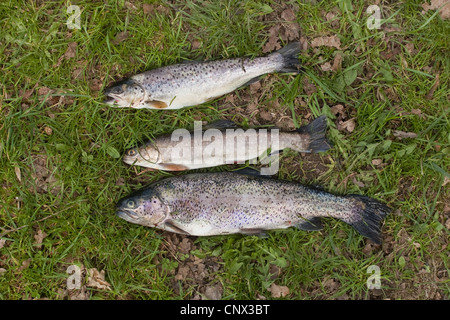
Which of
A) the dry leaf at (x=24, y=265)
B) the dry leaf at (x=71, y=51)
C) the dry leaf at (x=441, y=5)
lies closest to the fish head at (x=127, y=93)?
the dry leaf at (x=71, y=51)

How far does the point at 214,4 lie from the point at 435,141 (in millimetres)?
3025

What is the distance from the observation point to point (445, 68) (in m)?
4.58

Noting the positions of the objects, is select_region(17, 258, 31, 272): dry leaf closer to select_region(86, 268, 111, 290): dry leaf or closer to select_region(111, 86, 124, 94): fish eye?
select_region(86, 268, 111, 290): dry leaf

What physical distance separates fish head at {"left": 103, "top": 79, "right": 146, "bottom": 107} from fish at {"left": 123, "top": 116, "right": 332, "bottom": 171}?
491 millimetres

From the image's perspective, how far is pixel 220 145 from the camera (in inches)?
171

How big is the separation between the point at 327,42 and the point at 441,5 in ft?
4.58

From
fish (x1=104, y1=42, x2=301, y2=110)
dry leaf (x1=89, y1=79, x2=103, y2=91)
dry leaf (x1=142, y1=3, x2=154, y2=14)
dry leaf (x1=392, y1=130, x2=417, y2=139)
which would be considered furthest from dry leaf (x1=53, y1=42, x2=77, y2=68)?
dry leaf (x1=392, y1=130, x2=417, y2=139)

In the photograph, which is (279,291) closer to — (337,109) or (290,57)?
(337,109)

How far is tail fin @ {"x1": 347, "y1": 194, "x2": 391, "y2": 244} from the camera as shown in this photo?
14.3 ft

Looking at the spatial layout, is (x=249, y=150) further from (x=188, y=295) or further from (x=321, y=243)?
(x=188, y=295)

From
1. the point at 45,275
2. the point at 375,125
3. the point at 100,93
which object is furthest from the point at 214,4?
the point at 45,275

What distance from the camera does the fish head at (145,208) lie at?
4.26 m

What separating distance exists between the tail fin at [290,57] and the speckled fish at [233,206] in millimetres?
1288

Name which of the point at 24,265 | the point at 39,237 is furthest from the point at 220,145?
the point at 24,265
